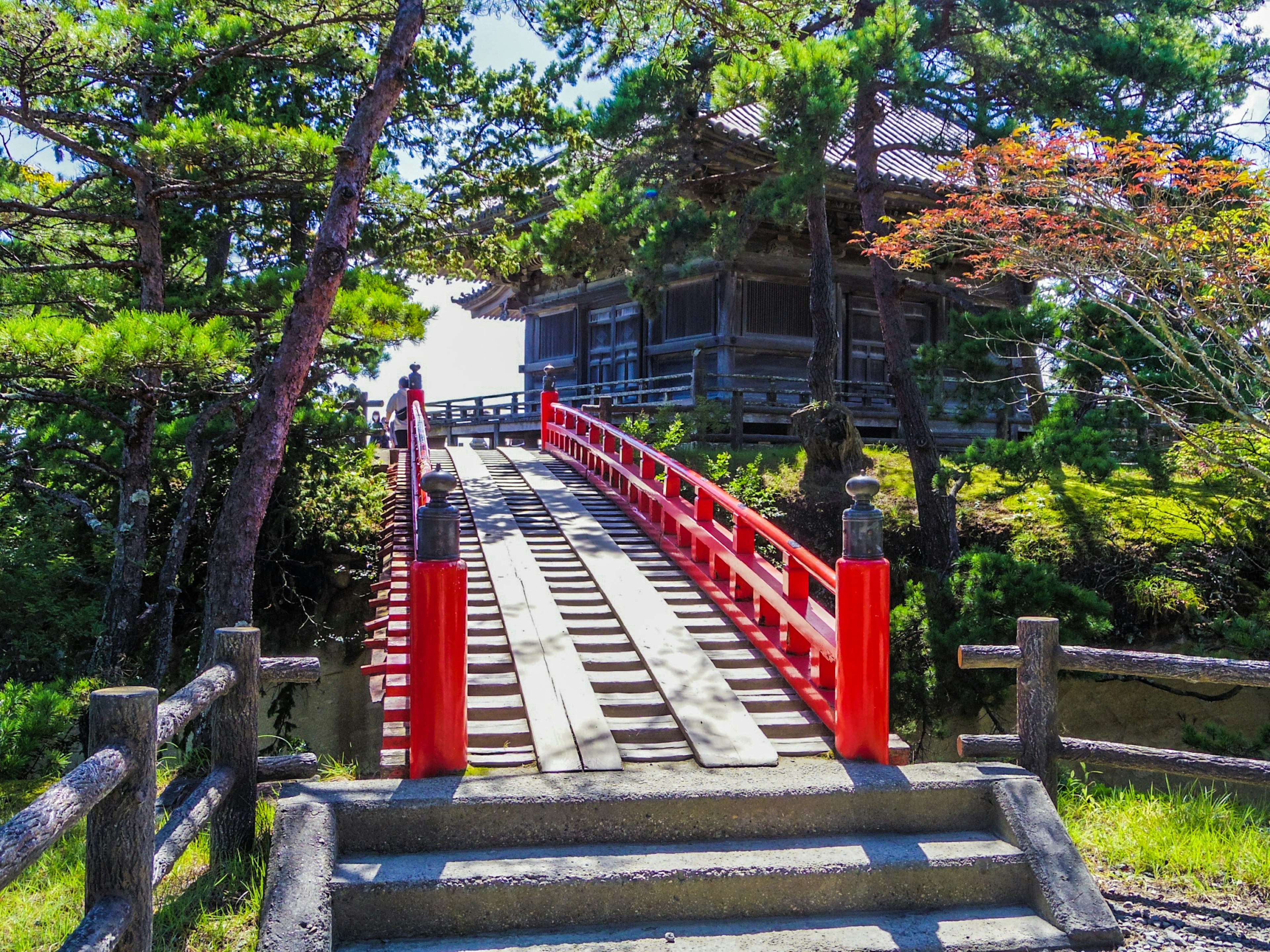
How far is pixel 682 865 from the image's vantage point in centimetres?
364

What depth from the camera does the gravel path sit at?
3.65 metres

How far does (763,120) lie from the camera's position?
32.2ft

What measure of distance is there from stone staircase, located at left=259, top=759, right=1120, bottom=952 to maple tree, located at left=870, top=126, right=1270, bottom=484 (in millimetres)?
5152

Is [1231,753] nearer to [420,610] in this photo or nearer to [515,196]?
[420,610]

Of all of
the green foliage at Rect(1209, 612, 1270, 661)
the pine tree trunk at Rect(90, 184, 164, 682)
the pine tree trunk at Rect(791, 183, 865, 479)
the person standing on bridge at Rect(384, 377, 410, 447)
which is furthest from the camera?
the person standing on bridge at Rect(384, 377, 410, 447)

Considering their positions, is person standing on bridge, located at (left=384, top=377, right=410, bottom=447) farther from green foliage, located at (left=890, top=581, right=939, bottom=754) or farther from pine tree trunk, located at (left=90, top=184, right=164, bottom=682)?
green foliage, located at (left=890, top=581, right=939, bottom=754)

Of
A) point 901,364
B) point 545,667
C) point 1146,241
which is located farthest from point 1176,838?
point 901,364

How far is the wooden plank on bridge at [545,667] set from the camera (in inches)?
171

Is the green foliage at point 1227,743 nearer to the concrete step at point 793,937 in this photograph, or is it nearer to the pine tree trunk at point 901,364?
the pine tree trunk at point 901,364

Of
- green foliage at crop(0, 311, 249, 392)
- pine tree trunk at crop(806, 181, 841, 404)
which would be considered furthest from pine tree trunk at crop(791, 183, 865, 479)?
green foliage at crop(0, 311, 249, 392)

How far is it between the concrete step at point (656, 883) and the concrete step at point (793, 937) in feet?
0.15

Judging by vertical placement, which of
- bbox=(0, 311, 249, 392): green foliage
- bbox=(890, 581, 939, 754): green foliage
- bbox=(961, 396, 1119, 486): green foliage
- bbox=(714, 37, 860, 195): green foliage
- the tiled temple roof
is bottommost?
bbox=(890, 581, 939, 754): green foliage

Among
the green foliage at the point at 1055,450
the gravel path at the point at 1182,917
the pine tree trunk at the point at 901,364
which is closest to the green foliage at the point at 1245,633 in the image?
the green foliage at the point at 1055,450

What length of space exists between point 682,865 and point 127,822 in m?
2.01
